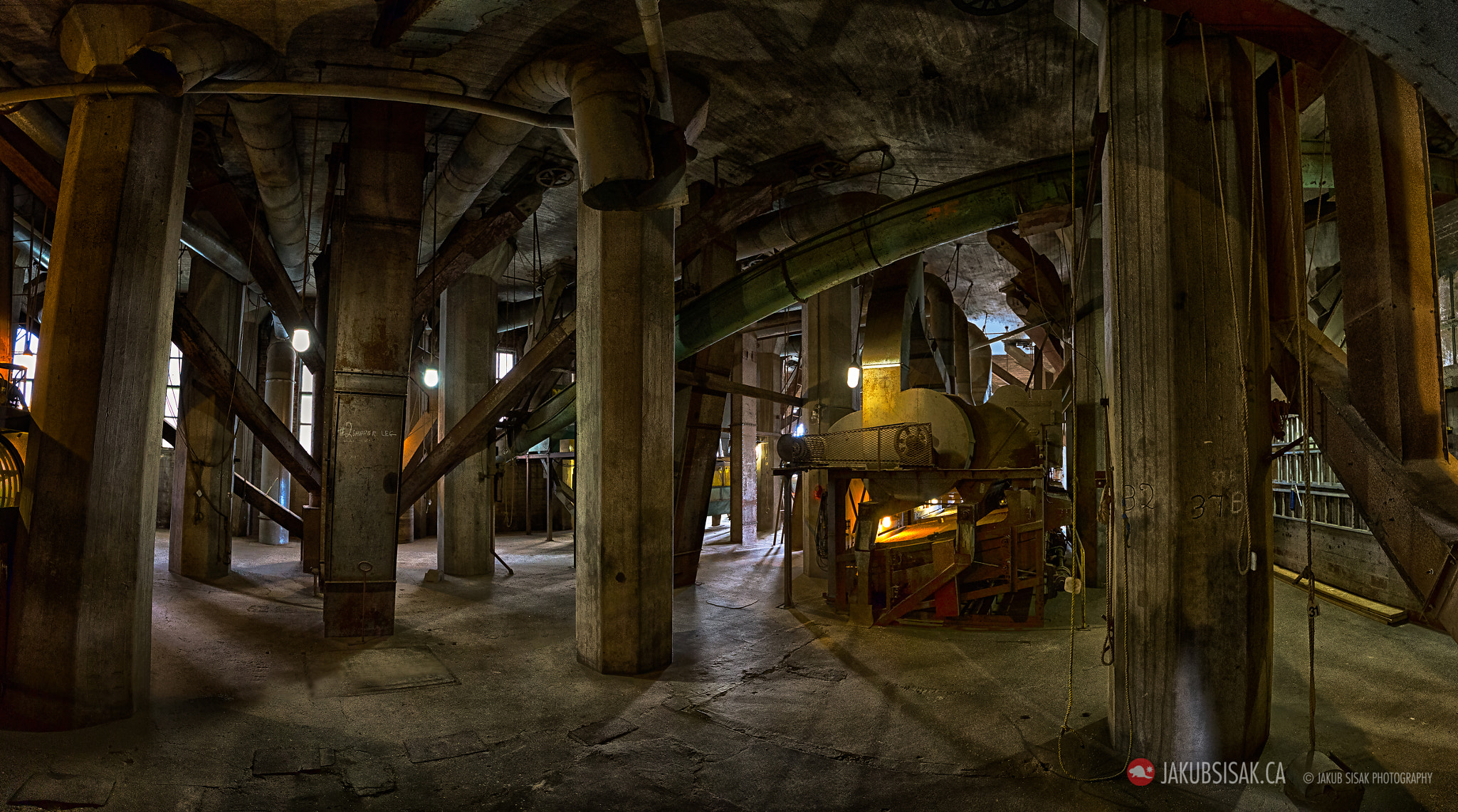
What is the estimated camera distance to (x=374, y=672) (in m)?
6.34

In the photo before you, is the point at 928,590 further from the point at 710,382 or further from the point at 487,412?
the point at 487,412

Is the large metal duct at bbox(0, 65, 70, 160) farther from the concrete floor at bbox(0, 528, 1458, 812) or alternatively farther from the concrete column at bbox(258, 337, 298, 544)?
the concrete column at bbox(258, 337, 298, 544)

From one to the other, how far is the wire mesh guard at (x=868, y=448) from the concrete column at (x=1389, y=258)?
4.76 m

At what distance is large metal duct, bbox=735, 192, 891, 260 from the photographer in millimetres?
9562

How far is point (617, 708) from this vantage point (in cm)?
552

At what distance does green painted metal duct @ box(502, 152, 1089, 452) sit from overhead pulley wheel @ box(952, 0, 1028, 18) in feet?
4.11

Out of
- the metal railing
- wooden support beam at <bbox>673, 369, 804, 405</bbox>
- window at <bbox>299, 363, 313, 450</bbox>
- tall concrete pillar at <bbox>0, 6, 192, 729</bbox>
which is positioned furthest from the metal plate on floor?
window at <bbox>299, 363, 313, 450</bbox>

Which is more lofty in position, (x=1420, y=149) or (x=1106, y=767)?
(x=1420, y=149)

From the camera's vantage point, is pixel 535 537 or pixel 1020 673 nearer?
pixel 1020 673

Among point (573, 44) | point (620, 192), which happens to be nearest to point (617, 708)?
point (620, 192)

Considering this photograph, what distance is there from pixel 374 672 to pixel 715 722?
2999mm

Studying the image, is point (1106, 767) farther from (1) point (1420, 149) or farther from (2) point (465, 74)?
(2) point (465, 74)

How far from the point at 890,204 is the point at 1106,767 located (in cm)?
558

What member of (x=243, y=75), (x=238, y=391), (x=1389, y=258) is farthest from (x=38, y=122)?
(x=1389, y=258)
